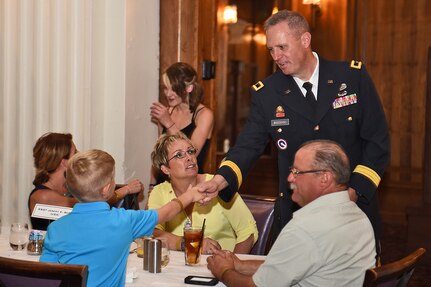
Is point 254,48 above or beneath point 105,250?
above

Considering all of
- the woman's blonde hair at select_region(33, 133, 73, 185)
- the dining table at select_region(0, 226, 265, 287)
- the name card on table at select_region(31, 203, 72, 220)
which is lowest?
the dining table at select_region(0, 226, 265, 287)

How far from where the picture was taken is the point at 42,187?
3.70 meters

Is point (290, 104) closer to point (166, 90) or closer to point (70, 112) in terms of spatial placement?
point (166, 90)

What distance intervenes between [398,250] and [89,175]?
4828 millimetres

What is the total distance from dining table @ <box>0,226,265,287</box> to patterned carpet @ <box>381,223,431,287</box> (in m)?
2.92

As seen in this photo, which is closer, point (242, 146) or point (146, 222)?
point (146, 222)

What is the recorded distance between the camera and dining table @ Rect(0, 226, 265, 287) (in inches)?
98.8

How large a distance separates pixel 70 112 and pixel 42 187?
112 centimetres

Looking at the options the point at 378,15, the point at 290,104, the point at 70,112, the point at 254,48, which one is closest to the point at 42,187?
the point at 70,112

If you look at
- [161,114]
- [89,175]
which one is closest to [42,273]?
[89,175]

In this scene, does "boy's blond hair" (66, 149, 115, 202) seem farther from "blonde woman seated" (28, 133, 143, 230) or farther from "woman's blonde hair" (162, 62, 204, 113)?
"woman's blonde hair" (162, 62, 204, 113)

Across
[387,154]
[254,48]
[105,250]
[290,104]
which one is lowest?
[105,250]

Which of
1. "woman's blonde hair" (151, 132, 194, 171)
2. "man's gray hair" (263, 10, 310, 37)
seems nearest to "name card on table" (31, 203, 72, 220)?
"woman's blonde hair" (151, 132, 194, 171)

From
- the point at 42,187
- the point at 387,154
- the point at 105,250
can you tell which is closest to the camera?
the point at 105,250
